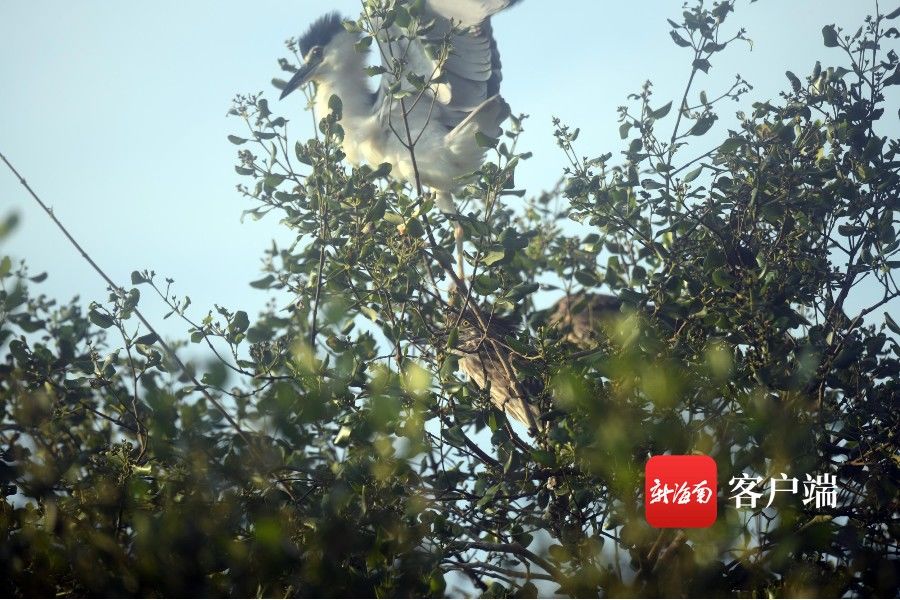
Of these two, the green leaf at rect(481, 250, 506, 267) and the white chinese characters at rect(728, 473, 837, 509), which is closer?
the white chinese characters at rect(728, 473, 837, 509)

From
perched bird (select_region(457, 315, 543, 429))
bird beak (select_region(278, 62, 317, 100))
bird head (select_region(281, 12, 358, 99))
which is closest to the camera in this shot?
perched bird (select_region(457, 315, 543, 429))

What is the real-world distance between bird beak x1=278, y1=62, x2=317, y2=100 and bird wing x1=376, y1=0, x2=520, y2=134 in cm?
63

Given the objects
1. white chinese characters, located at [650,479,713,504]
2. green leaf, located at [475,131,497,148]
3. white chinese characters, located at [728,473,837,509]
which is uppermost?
green leaf, located at [475,131,497,148]

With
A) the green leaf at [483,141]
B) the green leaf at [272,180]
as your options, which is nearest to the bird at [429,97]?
the green leaf at [483,141]

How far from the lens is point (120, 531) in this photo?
2184 mm

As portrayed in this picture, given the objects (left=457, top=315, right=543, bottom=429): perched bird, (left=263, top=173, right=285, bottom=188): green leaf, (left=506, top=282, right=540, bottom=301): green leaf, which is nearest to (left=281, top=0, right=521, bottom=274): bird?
(left=457, top=315, right=543, bottom=429): perched bird

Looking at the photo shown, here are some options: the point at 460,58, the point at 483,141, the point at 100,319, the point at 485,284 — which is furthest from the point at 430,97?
the point at 100,319

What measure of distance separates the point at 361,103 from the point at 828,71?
10.5 ft

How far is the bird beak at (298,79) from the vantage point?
598 centimetres

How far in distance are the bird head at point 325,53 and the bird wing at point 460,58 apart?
0.61 m

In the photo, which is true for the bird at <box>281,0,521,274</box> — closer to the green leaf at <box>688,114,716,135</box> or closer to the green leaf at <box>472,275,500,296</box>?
the green leaf at <box>472,275,500,296</box>

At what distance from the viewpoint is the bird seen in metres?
4.76

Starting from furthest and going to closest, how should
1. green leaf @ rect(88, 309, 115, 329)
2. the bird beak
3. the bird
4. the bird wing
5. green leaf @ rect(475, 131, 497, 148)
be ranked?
1. the bird beak
2. the bird
3. the bird wing
4. green leaf @ rect(475, 131, 497, 148)
5. green leaf @ rect(88, 309, 115, 329)

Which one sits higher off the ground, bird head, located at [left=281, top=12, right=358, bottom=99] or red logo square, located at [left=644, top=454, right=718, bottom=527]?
bird head, located at [left=281, top=12, right=358, bottom=99]
